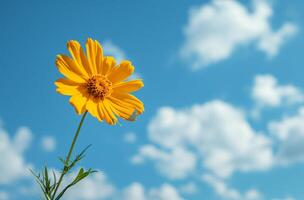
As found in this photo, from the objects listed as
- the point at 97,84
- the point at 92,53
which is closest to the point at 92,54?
the point at 92,53

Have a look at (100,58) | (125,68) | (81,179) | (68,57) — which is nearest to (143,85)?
(125,68)

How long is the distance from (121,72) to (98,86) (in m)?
0.34

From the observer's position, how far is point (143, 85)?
120 inches

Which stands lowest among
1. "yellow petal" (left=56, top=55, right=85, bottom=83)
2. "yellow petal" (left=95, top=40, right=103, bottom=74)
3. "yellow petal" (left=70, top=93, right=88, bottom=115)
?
"yellow petal" (left=70, top=93, right=88, bottom=115)

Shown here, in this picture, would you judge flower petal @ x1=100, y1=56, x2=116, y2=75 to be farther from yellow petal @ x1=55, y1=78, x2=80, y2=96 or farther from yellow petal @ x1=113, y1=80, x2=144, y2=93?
yellow petal @ x1=55, y1=78, x2=80, y2=96

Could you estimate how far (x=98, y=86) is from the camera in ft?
8.93

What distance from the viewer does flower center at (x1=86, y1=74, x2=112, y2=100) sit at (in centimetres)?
275

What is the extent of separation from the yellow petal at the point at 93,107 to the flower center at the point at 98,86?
0.20 ft

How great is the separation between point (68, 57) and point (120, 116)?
522 millimetres

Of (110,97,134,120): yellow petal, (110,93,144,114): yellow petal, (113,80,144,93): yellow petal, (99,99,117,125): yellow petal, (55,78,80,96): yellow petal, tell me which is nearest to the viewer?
(55,78,80,96): yellow petal

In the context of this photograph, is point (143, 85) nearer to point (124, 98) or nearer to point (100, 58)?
point (124, 98)

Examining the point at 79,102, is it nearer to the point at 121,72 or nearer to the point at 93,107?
the point at 93,107

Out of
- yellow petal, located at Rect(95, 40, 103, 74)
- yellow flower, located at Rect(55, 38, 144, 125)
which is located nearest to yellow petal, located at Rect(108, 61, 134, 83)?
yellow flower, located at Rect(55, 38, 144, 125)

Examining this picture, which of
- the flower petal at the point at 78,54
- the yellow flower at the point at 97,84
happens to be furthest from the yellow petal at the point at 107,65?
the flower petal at the point at 78,54
